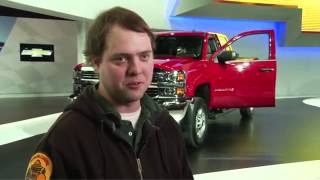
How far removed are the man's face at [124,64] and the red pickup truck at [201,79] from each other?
5100mm

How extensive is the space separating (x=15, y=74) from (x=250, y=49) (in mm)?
8941

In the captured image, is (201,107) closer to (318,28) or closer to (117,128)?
(117,128)

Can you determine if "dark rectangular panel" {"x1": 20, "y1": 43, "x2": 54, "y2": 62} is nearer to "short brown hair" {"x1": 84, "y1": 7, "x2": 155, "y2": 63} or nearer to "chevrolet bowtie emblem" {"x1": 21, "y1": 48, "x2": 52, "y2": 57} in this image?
"chevrolet bowtie emblem" {"x1": 21, "y1": 48, "x2": 52, "y2": 57}

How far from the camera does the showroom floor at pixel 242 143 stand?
19.6 feet

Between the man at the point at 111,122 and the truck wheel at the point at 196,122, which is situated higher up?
the man at the point at 111,122

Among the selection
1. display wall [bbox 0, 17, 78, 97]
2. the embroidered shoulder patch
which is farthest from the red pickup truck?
display wall [bbox 0, 17, 78, 97]

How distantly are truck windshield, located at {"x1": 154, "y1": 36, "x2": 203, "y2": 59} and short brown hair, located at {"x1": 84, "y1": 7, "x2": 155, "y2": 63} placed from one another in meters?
6.21

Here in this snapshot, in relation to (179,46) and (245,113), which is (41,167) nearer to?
(179,46)

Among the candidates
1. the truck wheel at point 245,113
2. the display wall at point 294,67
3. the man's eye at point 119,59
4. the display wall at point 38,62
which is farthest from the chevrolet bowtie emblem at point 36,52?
the man's eye at point 119,59

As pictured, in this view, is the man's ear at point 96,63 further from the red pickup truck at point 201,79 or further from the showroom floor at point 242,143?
the red pickup truck at point 201,79

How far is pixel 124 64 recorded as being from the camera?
159 centimetres

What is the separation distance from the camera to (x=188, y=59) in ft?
24.7

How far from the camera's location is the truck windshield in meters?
7.91

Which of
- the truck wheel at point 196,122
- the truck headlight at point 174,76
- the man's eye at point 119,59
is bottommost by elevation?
the truck wheel at point 196,122
